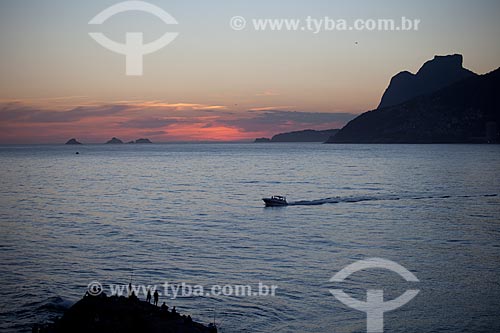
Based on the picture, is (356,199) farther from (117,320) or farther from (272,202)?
(117,320)

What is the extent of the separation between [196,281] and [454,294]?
13.1 meters

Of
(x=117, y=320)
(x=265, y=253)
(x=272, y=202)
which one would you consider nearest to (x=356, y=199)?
(x=272, y=202)

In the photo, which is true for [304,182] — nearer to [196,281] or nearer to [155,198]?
[155,198]

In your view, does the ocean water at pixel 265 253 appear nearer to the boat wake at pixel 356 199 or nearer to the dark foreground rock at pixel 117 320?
the boat wake at pixel 356 199

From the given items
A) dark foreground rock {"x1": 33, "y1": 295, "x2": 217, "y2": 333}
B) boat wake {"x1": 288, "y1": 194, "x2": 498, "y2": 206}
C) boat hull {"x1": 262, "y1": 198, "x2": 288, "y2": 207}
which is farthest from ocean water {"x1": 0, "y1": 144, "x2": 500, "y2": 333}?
dark foreground rock {"x1": 33, "y1": 295, "x2": 217, "y2": 333}

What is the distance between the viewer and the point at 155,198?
226 ft

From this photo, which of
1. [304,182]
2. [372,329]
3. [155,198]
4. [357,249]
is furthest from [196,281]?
[304,182]

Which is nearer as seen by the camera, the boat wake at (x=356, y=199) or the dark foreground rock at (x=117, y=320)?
the dark foreground rock at (x=117, y=320)

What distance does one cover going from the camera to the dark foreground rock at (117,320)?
17500 millimetres

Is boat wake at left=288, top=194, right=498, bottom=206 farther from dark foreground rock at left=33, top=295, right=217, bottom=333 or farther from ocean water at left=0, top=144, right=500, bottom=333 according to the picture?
dark foreground rock at left=33, top=295, right=217, bottom=333

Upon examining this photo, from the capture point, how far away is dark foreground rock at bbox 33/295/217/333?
57.4ft

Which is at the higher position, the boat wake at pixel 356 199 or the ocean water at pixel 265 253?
the boat wake at pixel 356 199

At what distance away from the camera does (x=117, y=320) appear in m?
18.1

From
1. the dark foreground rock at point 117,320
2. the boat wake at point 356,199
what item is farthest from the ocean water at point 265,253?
the dark foreground rock at point 117,320
